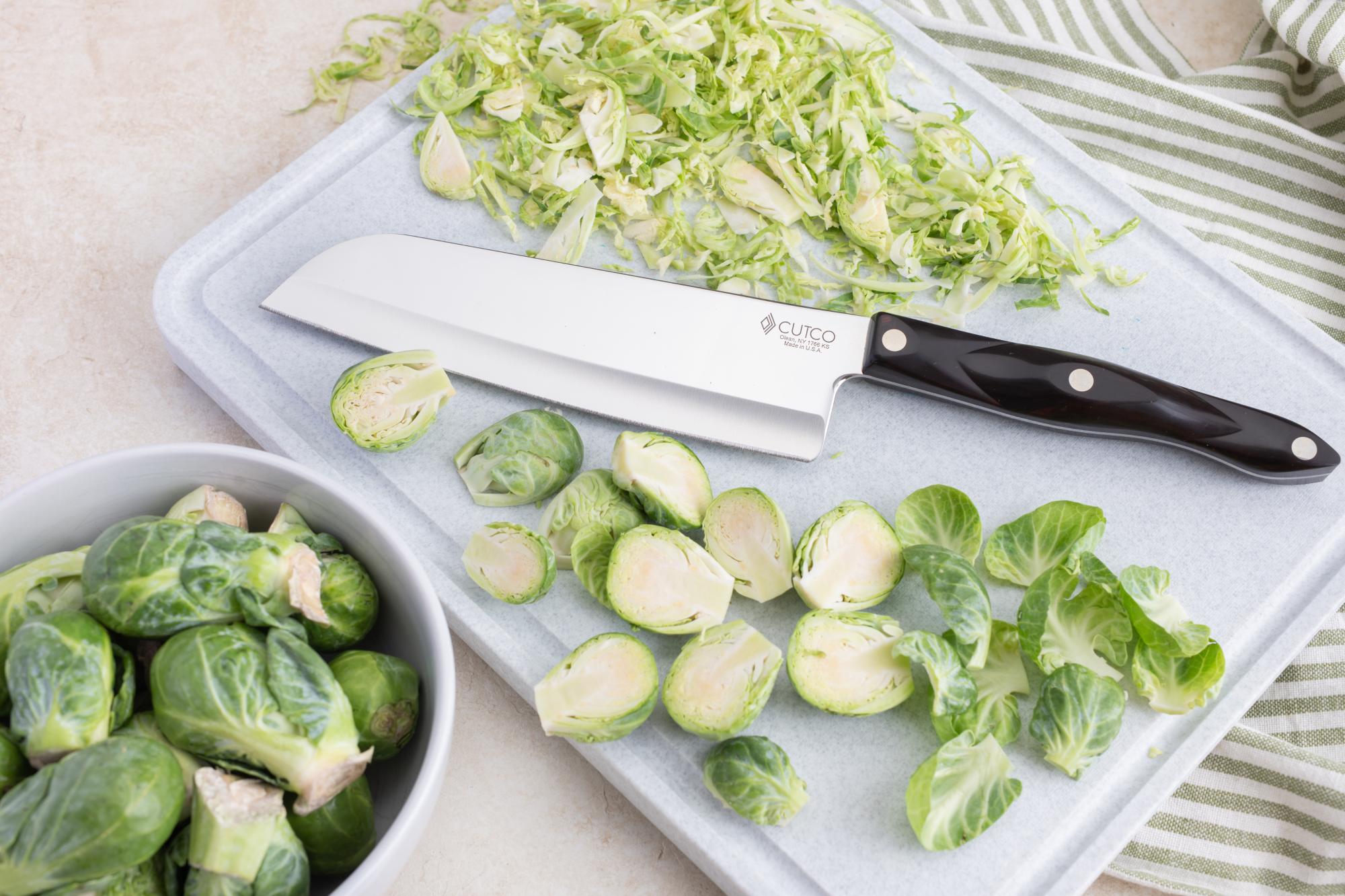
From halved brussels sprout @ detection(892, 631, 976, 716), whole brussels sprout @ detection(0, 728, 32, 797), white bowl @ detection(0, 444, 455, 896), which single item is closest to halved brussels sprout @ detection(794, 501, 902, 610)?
halved brussels sprout @ detection(892, 631, 976, 716)

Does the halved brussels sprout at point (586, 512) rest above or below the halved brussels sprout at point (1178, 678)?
below

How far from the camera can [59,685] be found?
1.26 m

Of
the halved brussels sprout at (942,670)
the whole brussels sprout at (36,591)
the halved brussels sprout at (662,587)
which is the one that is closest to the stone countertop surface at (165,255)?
the halved brussels sprout at (662,587)

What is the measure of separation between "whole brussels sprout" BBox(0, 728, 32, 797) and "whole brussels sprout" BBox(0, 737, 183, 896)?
4 cm

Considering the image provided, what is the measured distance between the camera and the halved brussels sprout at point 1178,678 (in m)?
1.77

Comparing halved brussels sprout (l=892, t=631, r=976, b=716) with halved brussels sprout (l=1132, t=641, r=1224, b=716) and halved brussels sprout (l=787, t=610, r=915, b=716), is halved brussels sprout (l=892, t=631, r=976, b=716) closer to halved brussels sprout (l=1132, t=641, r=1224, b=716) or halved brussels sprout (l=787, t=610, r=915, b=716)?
halved brussels sprout (l=787, t=610, r=915, b=716)

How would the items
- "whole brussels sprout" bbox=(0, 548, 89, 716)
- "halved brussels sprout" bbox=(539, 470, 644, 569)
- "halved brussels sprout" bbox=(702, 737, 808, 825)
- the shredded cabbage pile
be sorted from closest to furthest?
"whole brussels sprout" bbox=(0, 548, 89, 716) < "halved brussels sprout" bbox=(702, 737, 808, 825) < "halved brussels sprout" bbox=(539, 470, 644, 569) < the shredded cabbage pile

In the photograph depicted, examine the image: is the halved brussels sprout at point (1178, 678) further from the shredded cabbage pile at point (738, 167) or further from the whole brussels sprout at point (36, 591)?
the whole brussels sprout at point (36, 591)

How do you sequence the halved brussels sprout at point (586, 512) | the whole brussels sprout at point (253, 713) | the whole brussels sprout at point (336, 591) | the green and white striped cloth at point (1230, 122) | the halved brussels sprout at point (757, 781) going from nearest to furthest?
1. the whole brussels sprout at point (253, 713)
2. the whole brussels sprout at point (336, 591)
3. the halved brussels sprout at point (757, 781)
4. the halved brussels sprout at point (586, 512)
5. the green and white striped cloth at point (1230, 122)

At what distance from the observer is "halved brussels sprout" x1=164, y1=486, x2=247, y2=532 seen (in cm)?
155

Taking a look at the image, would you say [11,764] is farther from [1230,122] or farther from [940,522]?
[1230,122]

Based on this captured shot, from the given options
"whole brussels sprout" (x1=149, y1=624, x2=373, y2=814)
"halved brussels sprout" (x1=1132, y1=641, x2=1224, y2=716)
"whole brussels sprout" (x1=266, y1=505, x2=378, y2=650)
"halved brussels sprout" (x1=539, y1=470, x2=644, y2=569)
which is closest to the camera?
"whole brussels sprout" (x1=149, y1=624, x2=373, y2=814)

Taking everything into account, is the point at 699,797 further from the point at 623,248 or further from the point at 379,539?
the point at 623,248

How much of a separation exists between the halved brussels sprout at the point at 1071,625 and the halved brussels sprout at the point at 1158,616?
0.09ft
